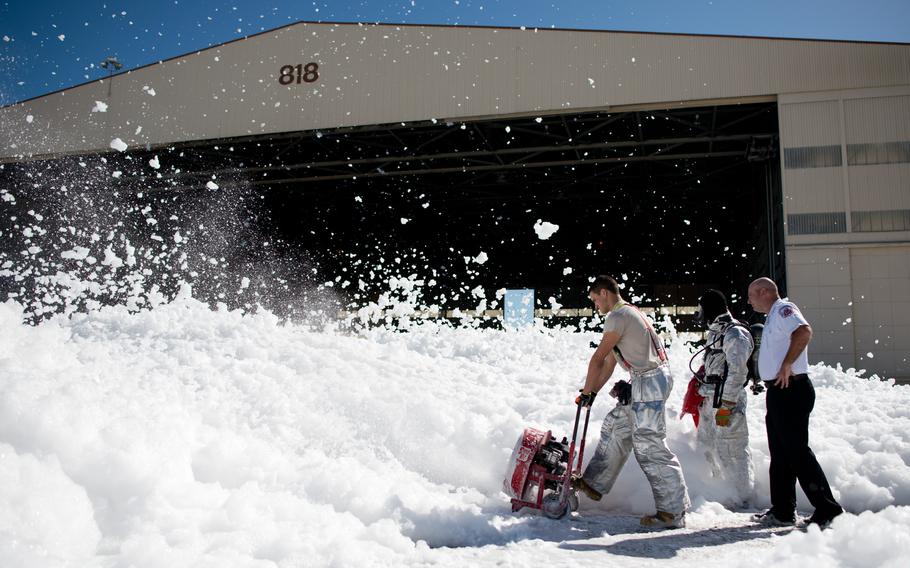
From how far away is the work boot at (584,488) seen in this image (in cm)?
483

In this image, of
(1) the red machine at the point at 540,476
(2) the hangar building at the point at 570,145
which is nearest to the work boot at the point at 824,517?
(1) the red machine at the point at 540,476

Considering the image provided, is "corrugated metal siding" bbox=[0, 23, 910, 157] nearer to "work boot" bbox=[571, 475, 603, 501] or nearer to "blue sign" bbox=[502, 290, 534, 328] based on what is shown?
"blue sign" bbox=[502, 290, 534, 328]

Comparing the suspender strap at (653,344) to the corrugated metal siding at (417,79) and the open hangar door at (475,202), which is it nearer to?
the corrugated metal siding at (417,79)

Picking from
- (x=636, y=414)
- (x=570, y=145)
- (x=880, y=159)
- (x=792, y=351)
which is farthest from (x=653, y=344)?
(x=570, y=145)

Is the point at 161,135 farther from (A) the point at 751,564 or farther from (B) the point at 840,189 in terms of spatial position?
(A) the point at 751,564

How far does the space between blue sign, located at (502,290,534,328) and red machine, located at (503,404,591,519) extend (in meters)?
19.6

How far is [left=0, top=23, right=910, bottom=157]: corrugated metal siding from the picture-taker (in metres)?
14.8

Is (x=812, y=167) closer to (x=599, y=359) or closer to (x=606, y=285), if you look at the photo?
(x=606, y=285)

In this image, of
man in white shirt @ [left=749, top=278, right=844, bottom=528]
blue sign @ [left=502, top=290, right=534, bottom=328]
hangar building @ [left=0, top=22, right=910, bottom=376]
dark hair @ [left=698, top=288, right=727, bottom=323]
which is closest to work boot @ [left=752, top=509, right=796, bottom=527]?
man in white shirt @ [left=749, top=278, right=844, bottom=528]

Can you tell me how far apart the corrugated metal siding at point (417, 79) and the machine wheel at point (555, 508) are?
12.7 m

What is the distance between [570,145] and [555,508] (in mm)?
14938

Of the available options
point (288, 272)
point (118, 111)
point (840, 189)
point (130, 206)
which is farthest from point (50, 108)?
point (840, 189)

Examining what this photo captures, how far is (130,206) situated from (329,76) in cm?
1161

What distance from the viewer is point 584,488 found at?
4.84m
